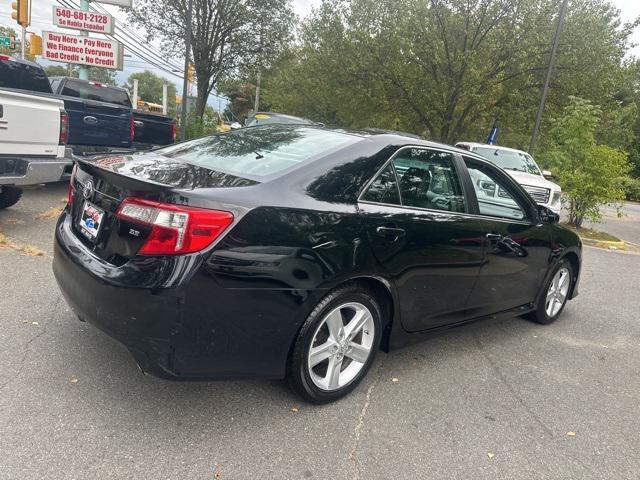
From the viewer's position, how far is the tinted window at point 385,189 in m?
3.05

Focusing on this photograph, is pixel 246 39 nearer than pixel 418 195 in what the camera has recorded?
No

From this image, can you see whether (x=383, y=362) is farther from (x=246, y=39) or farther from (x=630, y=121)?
(x=630, y=121)

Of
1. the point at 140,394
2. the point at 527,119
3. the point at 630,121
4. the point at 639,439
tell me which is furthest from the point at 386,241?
the point at 630,121

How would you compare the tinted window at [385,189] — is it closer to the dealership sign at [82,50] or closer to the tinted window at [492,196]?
the tinted window at [492,196]

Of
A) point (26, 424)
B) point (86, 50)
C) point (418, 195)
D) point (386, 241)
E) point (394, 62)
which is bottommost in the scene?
point (26, 424)

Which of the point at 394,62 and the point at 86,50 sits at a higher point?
the point at 394,62

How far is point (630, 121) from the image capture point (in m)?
42.8

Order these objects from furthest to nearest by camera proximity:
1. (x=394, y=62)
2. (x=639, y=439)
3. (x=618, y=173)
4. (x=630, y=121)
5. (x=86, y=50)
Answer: (x=630, y=121) → (x=394, y=62) → (x=86, y=50) → (x=618, y=173) → (x=639, y=439)

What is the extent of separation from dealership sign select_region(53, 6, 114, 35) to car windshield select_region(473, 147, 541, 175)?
33.7ft

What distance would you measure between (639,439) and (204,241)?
2.85m

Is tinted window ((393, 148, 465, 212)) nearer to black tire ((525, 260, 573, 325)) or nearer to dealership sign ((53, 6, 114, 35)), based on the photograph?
black tire ((525, 260, 573, 325))

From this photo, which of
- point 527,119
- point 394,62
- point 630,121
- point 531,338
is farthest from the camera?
point 630,121

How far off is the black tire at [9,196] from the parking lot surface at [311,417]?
107 inches

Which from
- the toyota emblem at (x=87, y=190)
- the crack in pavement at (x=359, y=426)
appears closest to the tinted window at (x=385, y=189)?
the crack in pavement at (x=359, y=426)
